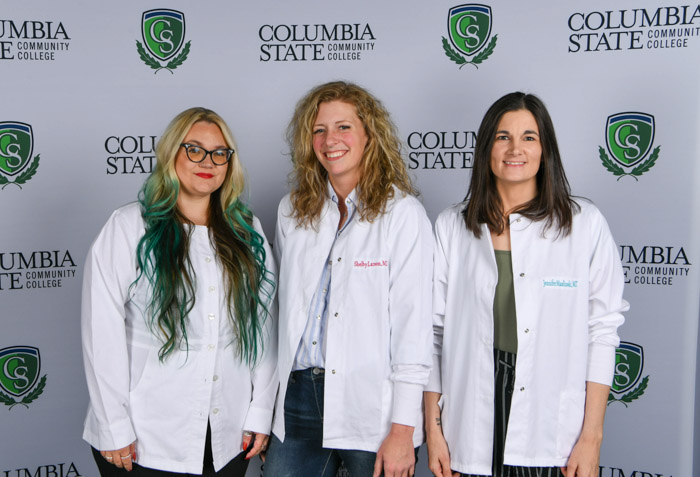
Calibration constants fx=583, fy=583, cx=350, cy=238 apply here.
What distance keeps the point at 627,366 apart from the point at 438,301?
4.12 feet

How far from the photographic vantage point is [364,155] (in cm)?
188

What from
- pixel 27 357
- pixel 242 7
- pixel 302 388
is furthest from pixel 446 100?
pixel 27 357

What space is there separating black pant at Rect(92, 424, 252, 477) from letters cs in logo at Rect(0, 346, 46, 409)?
1060mm

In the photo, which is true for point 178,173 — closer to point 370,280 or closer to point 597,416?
point 370,280

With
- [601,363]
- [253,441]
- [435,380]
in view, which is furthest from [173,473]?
[601,363]

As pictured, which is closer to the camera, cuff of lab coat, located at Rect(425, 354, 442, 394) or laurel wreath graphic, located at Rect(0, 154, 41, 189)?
cuff of lab coat, located at Rect(425, 354, 442, 394)

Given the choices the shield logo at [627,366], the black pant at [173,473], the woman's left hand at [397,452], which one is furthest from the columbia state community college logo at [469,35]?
the black pant at [173,473]

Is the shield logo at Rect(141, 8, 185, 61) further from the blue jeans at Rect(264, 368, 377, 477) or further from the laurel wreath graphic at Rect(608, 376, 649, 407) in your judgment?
the laurel wreath graphic at Rect(608, 376, 649, 407)

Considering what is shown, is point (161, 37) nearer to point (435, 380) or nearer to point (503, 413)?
point (435, 380)

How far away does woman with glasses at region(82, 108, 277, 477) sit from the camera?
1.64 meters

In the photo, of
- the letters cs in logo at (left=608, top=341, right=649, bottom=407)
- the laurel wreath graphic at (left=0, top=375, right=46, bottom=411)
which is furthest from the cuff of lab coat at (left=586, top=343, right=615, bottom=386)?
the laurel wreath graphic at (left=0, top=375, right=46, bottom=411)

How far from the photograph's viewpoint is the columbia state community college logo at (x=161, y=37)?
262 centimetres

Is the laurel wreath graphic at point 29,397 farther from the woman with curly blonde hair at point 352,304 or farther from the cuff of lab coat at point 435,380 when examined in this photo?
the cuff of lab coat at point 435,380

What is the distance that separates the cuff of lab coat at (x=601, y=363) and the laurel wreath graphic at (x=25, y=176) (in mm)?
2337
